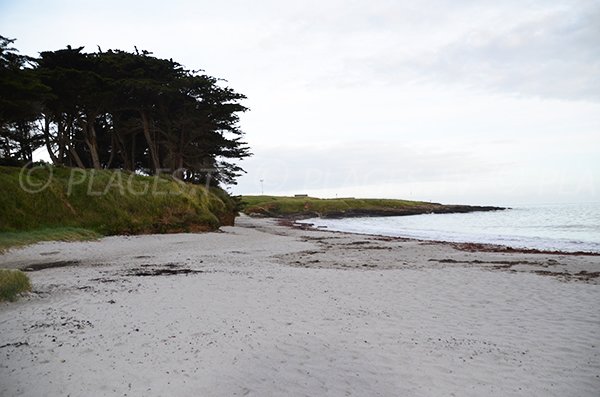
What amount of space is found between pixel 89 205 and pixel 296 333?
18477mm

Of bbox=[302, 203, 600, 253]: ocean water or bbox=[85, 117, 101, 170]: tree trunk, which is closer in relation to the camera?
bbox=[302, 203, 600, 253]: ocean water

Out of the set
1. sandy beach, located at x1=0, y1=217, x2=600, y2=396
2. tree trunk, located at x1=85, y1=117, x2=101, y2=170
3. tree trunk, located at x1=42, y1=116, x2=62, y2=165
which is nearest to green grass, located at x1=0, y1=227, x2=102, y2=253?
sandy beach, located at x1=0, y1=217, x2=600, y2=396

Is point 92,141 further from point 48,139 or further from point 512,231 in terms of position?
point 512,231

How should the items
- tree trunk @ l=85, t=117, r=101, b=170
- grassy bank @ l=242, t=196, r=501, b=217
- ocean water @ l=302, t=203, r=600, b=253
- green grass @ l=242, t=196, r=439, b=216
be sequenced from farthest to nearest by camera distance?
grassy bank @ l=242, t=196, r=501, b=217
green grass @ l=242, t=196, r=439, b=216
tree trunk @ l=85, t=117, r=101, b=170
ocean water @ l=302, t=203, r=600, b=253

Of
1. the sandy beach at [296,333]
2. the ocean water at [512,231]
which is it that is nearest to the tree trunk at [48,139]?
the sandy beach at [296,333]

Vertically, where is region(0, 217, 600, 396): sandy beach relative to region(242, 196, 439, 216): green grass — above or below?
below

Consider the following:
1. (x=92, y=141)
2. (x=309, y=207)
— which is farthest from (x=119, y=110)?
(x=309, y=207)

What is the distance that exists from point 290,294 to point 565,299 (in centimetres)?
603

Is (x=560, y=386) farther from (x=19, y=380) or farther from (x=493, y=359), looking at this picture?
(x=19, y=380)

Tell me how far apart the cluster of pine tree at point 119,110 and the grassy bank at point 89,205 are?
6216mm

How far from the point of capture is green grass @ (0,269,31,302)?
721 cm

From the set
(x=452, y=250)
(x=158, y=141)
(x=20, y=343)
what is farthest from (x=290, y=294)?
(x=158, y=141)

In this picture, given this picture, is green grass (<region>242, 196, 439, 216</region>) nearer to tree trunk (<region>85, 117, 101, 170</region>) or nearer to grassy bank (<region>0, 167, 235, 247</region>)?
tree trunk (<region>85, 117, 101, 170</region>)

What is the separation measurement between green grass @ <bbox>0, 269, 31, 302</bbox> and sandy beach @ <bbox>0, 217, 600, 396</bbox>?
0.88ft
